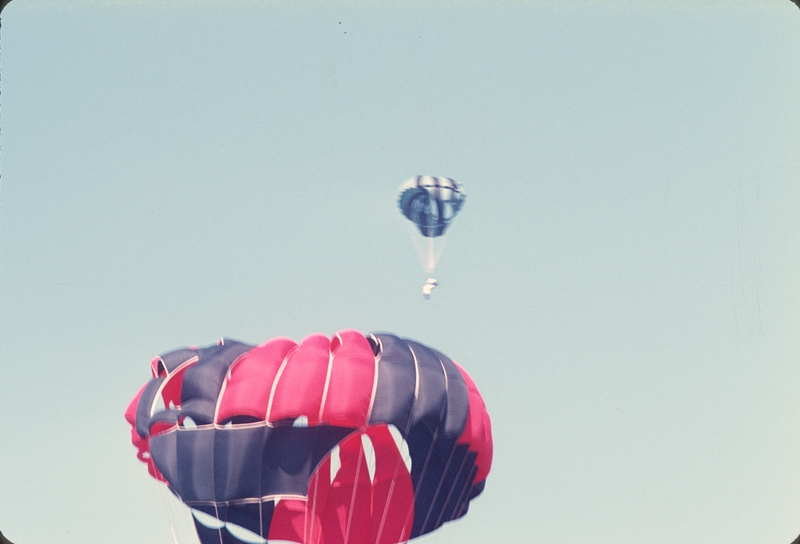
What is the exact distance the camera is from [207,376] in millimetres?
26688

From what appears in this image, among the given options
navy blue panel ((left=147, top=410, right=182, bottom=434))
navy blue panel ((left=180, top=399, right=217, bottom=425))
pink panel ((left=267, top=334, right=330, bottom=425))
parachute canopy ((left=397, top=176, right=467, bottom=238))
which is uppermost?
parachute canopy ((left=397, top=176, right=467, bottom=238))

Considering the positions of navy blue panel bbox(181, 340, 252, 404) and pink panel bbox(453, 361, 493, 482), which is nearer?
navy blue panel bbox(181, 340, 252, 404)

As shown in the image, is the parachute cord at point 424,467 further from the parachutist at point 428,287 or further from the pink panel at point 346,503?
the parachutist at point 428,287

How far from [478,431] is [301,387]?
15.5 ft

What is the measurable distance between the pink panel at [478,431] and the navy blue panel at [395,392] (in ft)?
5.91

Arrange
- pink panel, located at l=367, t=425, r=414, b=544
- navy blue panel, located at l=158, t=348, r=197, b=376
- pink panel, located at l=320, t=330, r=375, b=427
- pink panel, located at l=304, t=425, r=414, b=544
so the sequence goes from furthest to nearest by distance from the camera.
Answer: navy blue panel, located at l=158, t=348, r=197, b=376 → pink panel, located at l=367, t=425, r=414, b=544 → pink panel, located at l=304, t=425, r=414, b=544 → pink panel, located at l=320, t=330, r=375, b=427

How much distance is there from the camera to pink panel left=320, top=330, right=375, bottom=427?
1015 inches

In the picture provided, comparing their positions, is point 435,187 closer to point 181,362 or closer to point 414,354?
point 414,354

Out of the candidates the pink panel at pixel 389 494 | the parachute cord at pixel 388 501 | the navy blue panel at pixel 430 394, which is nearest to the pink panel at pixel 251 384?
the pink panel at pixel 389 494

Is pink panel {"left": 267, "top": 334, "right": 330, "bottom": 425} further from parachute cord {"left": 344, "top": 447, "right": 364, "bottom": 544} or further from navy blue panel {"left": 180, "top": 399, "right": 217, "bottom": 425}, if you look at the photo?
parachute cord {"left": 344, "top": 447, "right": 364, "bottom": 544}

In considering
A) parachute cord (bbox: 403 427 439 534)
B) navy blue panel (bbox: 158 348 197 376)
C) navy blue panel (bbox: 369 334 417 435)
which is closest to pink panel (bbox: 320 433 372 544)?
parachute cord (bbox: 403 427 439 534)

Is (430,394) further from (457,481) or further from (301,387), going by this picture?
(457,481)

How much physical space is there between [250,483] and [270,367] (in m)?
2.52

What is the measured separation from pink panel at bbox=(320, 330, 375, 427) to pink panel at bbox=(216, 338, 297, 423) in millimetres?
1310
